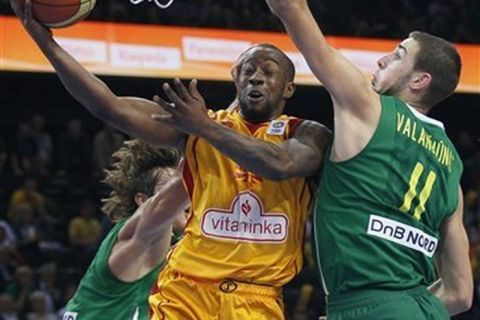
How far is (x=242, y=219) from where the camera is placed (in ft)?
14.0

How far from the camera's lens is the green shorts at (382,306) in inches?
155

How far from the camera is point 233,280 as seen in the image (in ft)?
14.0

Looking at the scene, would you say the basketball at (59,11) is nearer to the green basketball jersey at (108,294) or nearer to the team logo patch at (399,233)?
the green basketball jersey at (108,294)

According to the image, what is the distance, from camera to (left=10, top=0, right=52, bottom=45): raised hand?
4.16 metres

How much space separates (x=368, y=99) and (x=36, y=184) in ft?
32.6

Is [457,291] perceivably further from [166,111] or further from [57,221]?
[57,221]

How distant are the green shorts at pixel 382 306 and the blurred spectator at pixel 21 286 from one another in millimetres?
7670

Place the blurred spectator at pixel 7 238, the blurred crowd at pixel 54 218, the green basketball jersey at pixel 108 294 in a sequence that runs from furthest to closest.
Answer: the blurred spectator at pixel 7 238 → the blurred crowd at pixel 54 218 → the green basketball jersey at pixel 108 294

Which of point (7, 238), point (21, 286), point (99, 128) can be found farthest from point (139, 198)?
point (99, 128)

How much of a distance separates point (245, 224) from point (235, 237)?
0.20 feet

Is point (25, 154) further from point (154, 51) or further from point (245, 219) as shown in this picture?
point (245, 219)

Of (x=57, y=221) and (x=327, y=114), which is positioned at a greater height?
(x=327, y=114)

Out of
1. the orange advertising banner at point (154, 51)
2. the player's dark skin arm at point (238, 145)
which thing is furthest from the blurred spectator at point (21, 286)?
the player's dark skin arm at point (238, 145)

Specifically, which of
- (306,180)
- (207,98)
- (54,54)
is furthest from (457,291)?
(207,98)
